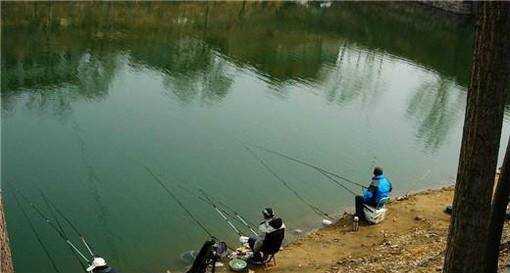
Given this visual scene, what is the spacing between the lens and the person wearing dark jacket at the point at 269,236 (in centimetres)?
905

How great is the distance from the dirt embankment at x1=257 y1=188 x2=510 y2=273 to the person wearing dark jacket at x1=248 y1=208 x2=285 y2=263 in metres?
0.35

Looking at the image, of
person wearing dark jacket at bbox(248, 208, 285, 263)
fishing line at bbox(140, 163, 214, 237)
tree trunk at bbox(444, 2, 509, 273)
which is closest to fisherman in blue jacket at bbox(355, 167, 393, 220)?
person wearing dark jacket at bbox(248, 208, 285, 263)

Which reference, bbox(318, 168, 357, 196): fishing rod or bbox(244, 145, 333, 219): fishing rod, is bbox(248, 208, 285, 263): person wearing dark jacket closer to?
bbox(244, 145, 333, 219): fishing rod

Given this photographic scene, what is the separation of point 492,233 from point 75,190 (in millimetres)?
8755

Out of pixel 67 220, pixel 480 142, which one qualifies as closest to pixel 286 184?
pixel 67 220

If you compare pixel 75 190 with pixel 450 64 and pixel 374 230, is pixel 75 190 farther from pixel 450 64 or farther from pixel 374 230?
pixel 450 64

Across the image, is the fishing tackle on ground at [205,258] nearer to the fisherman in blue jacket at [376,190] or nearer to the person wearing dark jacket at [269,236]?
the person wearing dark jacket at [269,236]

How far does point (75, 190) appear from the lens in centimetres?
1261

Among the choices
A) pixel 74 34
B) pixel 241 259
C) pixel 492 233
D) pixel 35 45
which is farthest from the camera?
pixel 74 34

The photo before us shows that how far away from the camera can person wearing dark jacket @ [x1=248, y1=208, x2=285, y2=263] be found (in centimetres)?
905

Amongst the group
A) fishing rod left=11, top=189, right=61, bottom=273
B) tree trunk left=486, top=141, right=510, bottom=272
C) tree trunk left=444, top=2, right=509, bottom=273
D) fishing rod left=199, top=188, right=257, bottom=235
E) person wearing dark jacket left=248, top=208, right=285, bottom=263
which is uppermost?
tree trunk left=444, top=2, right=509, bottom=273

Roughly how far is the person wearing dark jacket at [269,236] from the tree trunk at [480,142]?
3726 millimetres

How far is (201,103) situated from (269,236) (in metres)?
11.5

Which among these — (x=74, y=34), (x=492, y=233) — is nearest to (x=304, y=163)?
(x=492, y=233)
